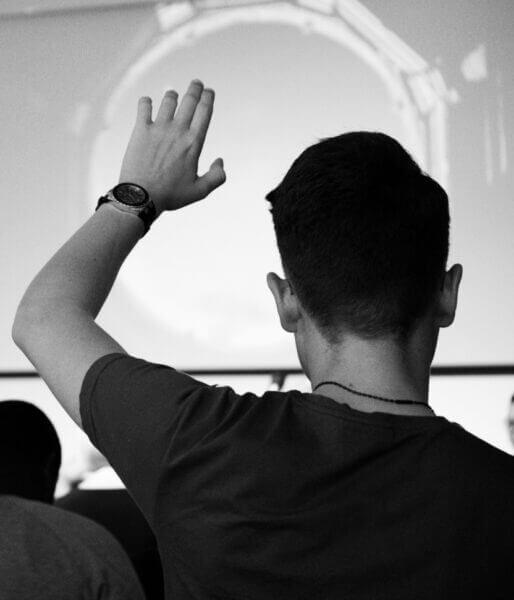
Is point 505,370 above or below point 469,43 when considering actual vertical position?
below

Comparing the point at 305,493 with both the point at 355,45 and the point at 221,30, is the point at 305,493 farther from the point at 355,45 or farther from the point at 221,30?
the point at 221,30

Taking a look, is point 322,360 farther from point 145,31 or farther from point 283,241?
point 145,31

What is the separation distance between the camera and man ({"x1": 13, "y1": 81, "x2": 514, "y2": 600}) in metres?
0.62

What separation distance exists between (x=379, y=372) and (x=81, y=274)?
0.79 ft

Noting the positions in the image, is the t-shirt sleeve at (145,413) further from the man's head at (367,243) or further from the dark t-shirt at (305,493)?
the man's head at (367,243)

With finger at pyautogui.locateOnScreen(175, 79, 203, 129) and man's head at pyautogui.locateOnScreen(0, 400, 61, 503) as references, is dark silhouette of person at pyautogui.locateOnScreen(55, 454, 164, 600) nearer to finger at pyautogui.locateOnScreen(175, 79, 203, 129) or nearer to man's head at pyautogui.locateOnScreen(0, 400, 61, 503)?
man's head at pyautogui.locateOnScreen(0, 400, 61, 503)

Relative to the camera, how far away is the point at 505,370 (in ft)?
10.5

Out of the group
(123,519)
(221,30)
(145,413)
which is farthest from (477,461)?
(221,30)

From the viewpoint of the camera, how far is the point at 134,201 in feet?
2.43

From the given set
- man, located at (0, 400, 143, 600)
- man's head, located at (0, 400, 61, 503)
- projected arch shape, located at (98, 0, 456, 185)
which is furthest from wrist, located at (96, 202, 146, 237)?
projected arch shape, located at (98, 0, 456, 185)

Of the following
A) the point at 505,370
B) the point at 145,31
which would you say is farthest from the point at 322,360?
the point at 145,31

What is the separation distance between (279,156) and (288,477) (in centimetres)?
289

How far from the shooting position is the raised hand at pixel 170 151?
0.76 meters

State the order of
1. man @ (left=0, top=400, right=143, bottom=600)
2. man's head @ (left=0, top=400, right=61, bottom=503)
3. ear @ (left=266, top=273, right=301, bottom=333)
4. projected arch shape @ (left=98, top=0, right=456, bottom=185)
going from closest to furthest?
ear @ (left=266, top=273, right=301, bottom=333), man @ (left=0, top=400, right=143, bottom=600), man's head @ (left=0, top=400, right=61, bottom=503), projected arch shape @ (left=98, top=0, right=456, bottom=185)
